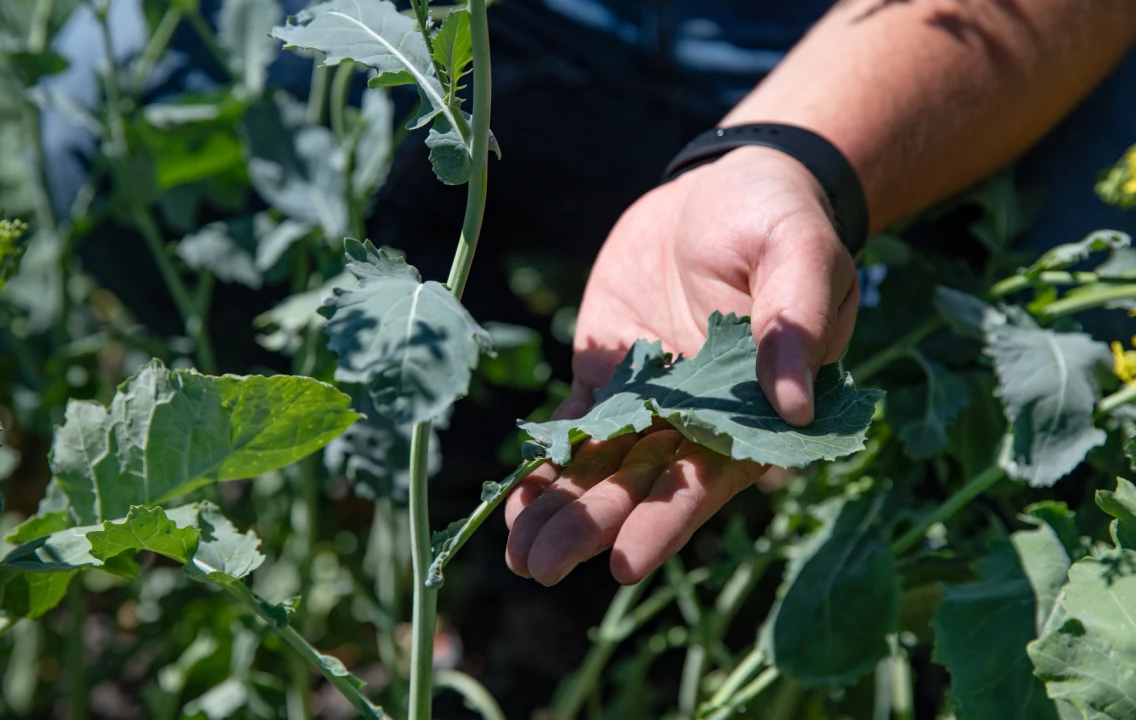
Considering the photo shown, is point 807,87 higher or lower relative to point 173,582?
higher

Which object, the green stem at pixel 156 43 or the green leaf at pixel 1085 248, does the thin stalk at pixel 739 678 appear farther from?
the green stem at pixel 156 43

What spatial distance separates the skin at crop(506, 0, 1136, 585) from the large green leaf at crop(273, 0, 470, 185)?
0.30m

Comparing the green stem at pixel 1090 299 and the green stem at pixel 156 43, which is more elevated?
the green stem at pixel 156 43

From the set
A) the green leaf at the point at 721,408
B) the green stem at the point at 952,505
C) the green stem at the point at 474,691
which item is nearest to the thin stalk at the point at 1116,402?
the green stem at the point at 952,505

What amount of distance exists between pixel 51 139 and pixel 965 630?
5.24 feet

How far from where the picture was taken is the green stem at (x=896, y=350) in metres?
1.21

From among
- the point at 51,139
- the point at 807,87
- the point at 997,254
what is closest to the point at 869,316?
the point at 997,254

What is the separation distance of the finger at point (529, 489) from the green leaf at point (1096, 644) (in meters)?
0.44

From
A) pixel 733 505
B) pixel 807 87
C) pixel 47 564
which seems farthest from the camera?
pixel 733 505

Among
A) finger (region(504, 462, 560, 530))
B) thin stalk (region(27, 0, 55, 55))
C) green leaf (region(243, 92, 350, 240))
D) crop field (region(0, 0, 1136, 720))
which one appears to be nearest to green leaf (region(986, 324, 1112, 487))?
crop field (region(0, 0, 1136, 720))

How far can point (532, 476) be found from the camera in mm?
896

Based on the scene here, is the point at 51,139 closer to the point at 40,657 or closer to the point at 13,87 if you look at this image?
the point at 13,87

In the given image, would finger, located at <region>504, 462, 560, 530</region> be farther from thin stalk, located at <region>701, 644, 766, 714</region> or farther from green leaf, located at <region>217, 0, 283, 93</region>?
green leaf, located at <region>217, 0, 283, 93</region>

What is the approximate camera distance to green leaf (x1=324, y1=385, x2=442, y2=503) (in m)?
1.22
